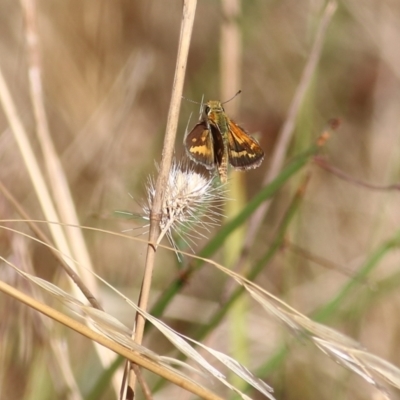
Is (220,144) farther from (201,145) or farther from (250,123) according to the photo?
(250,123)

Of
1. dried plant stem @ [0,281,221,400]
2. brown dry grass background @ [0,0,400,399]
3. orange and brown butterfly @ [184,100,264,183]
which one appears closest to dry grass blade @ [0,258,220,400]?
dried plant stem @ [0,281,221,400]

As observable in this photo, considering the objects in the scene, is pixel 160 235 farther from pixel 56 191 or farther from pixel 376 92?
pixel 376 92

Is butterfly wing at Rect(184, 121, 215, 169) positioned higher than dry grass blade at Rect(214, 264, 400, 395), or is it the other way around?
butterfly wing at Rect(184, 121, 215, 169)

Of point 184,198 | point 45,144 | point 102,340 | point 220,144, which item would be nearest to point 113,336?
point 102,340

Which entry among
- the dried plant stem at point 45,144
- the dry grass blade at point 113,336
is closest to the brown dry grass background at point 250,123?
the dried plant stem at point 45,144

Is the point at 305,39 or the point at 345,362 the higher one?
the point at 305,39

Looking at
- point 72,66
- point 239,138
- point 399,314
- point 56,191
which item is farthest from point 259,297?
point 72,66

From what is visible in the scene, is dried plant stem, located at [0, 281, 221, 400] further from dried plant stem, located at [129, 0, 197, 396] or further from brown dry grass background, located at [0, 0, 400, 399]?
brown dry grass background, located at [0, 0, 400, 399]
